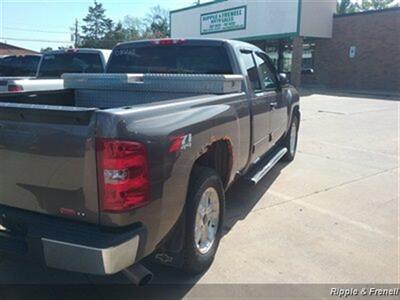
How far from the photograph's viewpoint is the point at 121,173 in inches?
98.7

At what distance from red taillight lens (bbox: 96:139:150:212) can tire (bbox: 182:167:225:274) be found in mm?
759

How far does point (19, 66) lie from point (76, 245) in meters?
11.6

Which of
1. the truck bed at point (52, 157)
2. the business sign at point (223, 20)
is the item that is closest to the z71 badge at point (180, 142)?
the truck bed at point (52, 157)

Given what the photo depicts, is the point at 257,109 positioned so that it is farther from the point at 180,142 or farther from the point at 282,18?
the point at 282,18

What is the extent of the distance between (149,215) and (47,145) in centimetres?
77

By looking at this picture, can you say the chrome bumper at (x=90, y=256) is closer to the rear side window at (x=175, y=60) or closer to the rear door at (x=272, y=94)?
the rear side window at (x=175, y=60)

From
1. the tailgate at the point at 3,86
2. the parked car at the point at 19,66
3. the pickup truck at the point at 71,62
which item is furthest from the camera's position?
the parked car at the point at 19,66

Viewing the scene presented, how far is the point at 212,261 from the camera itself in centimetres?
377

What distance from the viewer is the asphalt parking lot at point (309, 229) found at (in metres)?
3.59

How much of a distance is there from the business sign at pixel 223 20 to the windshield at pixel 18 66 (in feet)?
60.4

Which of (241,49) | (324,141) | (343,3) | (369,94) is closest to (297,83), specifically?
(369,94)

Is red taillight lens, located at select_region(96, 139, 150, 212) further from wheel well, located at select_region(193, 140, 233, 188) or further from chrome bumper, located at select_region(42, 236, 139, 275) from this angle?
wheel well, located at select_region(193, 140, 233, 188)

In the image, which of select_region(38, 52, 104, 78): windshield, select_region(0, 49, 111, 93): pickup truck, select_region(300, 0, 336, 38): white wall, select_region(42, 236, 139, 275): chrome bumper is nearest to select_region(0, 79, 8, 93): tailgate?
select_region(0, 49, 111, 93): pickup truck

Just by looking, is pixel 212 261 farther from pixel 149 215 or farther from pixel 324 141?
pixel 324 141
